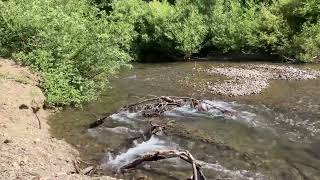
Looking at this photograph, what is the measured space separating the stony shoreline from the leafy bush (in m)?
5.11

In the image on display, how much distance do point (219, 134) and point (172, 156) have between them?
435cm

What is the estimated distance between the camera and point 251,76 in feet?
80.3

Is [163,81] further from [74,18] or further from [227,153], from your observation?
[227,153]

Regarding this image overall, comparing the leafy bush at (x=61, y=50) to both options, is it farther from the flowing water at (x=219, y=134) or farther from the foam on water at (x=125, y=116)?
the foam on water at (x=125, y=116)

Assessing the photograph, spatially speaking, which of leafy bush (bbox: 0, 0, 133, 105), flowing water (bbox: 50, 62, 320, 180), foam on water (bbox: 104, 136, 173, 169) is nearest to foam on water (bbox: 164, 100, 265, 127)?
flowing water (bbox: 50, 62, 320, 180)

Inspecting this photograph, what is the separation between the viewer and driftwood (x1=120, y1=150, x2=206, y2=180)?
10164mm

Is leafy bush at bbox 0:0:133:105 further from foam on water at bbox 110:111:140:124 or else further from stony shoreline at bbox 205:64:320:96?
stony shoreline at bbox 205:64:320:96

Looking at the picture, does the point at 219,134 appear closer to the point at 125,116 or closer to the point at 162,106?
the point at 162,106

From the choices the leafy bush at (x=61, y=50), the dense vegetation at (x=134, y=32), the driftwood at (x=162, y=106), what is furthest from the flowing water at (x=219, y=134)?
the dense vegetation at (x=134, y=32)

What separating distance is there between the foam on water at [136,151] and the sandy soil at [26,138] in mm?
1063

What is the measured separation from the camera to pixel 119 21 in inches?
1316

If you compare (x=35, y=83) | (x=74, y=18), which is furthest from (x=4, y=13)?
(x=35, y=83)

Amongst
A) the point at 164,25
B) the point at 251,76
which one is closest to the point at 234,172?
the point at 251,76

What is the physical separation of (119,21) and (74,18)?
11848 millimetres
